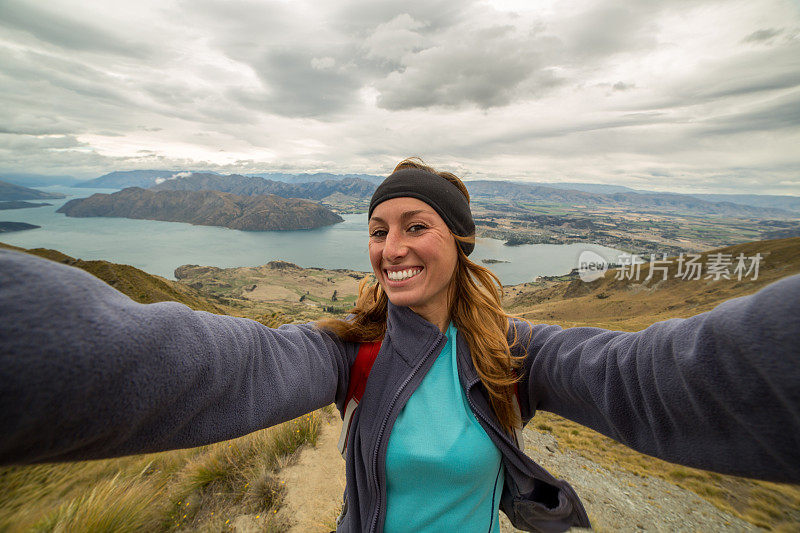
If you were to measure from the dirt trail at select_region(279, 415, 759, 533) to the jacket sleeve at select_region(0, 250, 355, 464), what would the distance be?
12.3 feet

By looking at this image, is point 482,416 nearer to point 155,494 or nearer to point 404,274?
point 404,274

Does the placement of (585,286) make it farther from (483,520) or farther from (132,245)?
(132,245)

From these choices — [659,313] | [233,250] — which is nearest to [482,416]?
[659,313]

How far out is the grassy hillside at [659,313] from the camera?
18.8 feet

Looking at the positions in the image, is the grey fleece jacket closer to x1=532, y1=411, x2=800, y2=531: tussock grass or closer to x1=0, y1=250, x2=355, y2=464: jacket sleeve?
x1=0, y1=250, x2=355, y2=464: jacket sleeve

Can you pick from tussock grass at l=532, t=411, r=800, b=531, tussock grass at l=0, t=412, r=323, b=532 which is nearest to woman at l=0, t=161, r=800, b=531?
tussock grass at l=0, t=412, r=323, b=532

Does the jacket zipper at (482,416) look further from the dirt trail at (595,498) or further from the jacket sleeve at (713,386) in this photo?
the dirt trail at (595,498)

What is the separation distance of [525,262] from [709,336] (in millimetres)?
136156

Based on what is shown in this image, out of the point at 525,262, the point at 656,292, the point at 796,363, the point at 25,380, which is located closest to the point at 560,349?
the point at 796,363

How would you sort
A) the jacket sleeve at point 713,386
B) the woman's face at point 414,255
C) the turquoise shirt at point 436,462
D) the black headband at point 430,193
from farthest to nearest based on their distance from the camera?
the black headband at point 430,193
the woman's face at point 414,255
the turquoise shirt at point 436,462
the jacket sleeve at point 713,386

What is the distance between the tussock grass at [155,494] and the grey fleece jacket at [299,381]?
11.1 ft

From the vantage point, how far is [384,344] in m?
1.70

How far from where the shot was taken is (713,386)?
2.86 ft

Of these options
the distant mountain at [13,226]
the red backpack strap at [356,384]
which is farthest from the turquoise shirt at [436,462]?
the distant mountain at [13,226]
